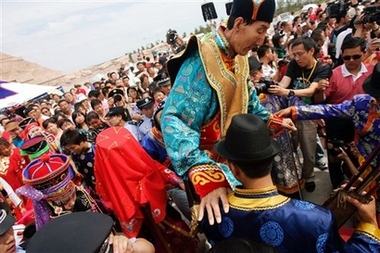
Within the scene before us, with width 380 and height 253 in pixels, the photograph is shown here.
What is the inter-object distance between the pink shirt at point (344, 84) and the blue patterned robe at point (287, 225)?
6.65ft

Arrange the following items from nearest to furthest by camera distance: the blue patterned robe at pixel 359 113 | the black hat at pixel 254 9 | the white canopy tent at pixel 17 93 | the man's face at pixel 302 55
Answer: the black hat at pixel 254 9 → the blue patterned robe at pixel 359 113 → the man's face at pixel 302 55 → the white canopy tent at pixel 17 93

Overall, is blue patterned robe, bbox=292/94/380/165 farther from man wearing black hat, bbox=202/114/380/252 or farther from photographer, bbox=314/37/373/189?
man wearing black hat, bbox=202/114/380/252

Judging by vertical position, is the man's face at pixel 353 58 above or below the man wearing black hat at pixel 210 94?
below

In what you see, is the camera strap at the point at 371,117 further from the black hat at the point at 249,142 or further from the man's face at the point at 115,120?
the man's face at the point at 115,120

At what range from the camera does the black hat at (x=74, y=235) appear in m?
1.08

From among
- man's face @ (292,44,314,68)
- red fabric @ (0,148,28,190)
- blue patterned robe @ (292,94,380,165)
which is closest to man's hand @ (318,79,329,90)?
man's face @ (292,44,314,68)

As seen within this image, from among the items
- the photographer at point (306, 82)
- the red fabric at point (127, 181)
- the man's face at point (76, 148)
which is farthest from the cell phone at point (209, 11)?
the man's face at point (76, 148)

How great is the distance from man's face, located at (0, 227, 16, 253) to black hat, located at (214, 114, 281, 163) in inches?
51.8

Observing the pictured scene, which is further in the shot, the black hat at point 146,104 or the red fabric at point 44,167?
the black hat at point 146,104

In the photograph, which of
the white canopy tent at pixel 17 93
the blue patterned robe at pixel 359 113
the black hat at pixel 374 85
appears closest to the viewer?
the black hat at pixel 374 85

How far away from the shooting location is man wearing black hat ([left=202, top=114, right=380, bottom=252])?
1273 millimetres

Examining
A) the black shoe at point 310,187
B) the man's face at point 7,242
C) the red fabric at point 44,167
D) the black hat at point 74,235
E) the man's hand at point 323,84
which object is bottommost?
the black shoe at point 310,187

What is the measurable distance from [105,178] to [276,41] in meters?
6.14

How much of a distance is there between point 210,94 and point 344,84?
A: 1997 millimetres
